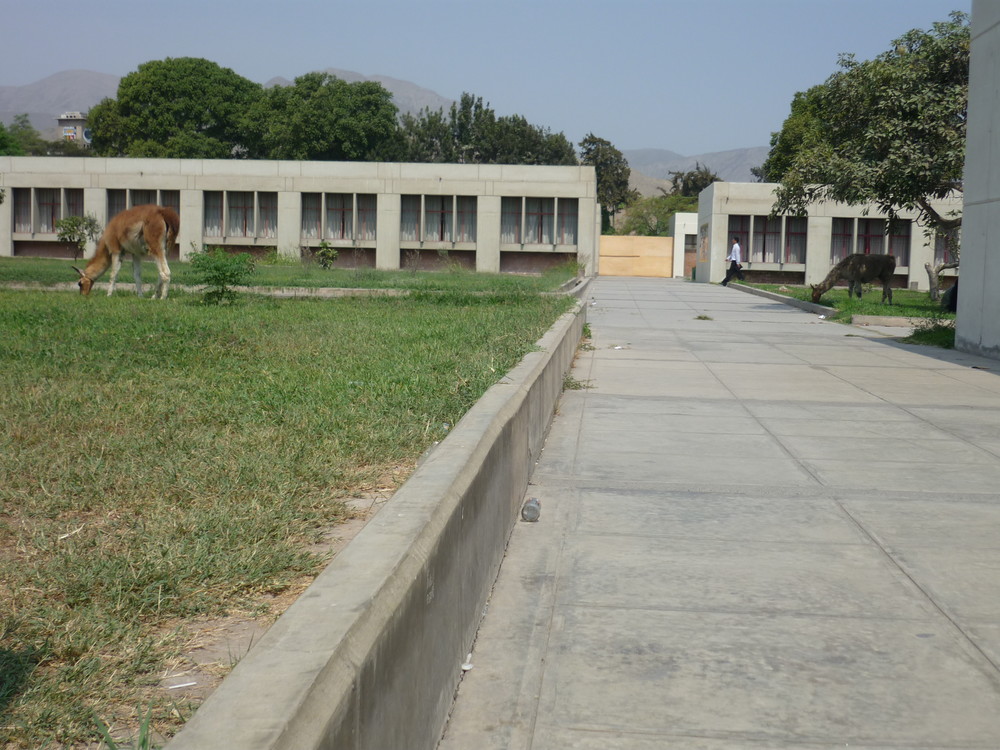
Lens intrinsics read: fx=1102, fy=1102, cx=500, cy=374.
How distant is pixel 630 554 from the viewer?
18.6 feet

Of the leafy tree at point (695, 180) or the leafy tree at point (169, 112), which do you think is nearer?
the leafy tree at point (169, 112)

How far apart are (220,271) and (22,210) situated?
52813mm

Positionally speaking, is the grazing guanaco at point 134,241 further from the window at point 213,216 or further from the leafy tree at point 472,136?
the leafy tree at point 472,136

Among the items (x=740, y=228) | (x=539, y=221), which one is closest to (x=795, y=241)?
(x=740, y=228)

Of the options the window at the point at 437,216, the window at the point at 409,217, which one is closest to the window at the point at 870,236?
the window at the point at 437,216

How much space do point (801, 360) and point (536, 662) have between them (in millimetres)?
11845

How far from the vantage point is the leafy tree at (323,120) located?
89.9 metres

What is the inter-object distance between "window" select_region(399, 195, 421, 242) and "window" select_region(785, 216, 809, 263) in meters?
21.3

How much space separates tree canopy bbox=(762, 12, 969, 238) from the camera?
1038 inches

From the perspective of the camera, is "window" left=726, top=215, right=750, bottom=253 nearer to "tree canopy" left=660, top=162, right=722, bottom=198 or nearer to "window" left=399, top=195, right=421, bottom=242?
"window" left=399, top=195, right=421, bottom=242

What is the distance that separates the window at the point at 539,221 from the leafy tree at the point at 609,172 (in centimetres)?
5575

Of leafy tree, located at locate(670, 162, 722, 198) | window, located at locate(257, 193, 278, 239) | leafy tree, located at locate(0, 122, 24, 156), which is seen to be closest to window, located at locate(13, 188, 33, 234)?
window, located at locate(257, 193, 278, 239)

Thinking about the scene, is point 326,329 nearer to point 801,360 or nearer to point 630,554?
point 801,360

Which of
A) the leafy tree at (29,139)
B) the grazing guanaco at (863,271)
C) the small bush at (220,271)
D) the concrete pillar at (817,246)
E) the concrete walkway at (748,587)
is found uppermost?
the leafy tree at (29,139)
